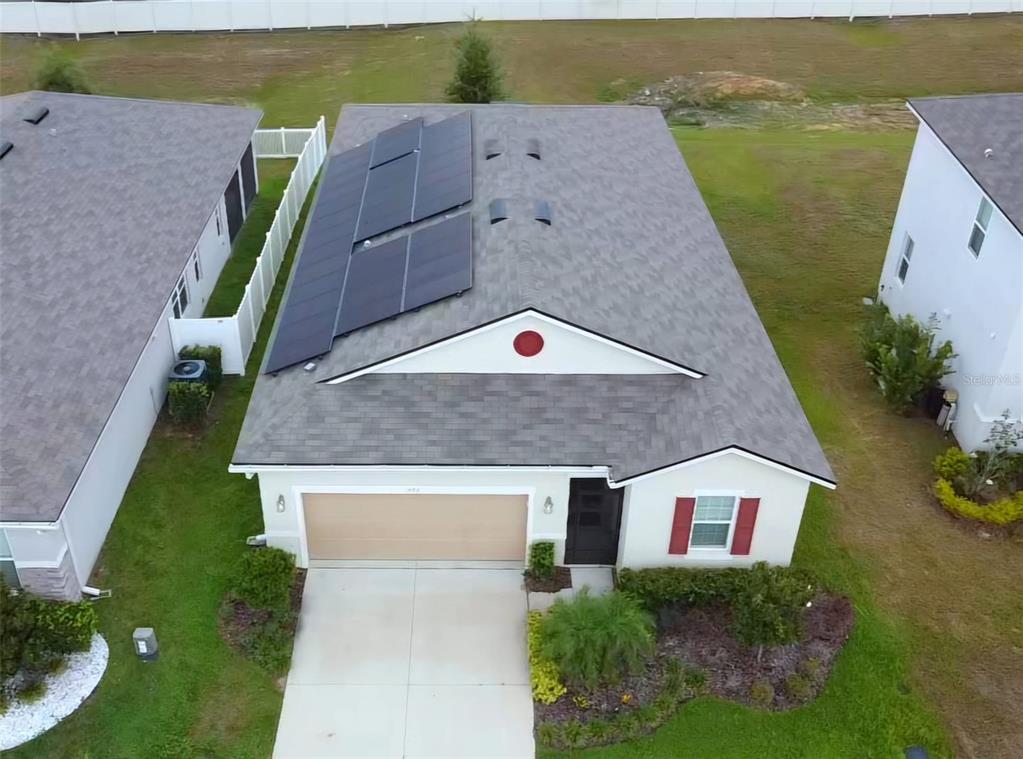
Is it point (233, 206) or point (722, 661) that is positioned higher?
point (233, 206)

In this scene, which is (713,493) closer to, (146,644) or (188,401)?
(146,644)

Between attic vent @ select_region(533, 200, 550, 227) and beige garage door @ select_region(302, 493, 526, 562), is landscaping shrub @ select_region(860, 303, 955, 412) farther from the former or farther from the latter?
beige garage door @ select_region(302, 493, 526, 562)

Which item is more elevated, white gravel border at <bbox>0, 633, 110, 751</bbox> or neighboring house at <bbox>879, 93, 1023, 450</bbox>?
neighboring house at <bbox>879, 93, 1023, 450</bbox>

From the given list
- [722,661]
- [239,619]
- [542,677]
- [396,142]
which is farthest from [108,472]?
[396,142]

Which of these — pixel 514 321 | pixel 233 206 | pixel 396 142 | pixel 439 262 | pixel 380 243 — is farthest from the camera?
pixel 233 206

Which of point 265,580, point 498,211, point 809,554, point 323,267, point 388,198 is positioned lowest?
point 809,554

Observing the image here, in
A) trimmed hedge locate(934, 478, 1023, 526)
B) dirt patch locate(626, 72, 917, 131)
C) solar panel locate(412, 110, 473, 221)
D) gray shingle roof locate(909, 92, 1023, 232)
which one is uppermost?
gray shingle roof locate(909, 92, 1023, 232)

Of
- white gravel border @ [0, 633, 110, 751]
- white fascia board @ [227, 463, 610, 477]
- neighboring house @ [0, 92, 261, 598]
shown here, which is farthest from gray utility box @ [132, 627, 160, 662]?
white fascia board @ [227, 463, 610, 477]
